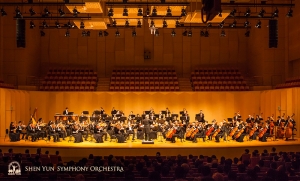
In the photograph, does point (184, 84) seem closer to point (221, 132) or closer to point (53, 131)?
point (221, 132)

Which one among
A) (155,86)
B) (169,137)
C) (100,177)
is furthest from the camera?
(155,86)

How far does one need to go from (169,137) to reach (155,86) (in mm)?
6038

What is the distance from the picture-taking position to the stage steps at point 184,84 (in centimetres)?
2139

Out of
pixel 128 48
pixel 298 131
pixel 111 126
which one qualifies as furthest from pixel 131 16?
pixel 298 131

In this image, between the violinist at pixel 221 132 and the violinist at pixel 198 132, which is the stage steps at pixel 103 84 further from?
the violinist at pixel 221 132

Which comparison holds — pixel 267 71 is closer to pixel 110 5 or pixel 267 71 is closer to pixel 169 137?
pixel 169 137

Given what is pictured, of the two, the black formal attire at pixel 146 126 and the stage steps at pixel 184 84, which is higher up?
the stage steps at pixel 184 84

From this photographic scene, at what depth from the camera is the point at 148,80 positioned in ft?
69.6

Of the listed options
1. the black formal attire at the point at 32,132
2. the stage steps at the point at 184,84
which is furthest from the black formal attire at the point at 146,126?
the stage steps at the point at 184,84

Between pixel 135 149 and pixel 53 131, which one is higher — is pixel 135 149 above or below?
below

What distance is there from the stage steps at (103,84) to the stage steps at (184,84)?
413 cm

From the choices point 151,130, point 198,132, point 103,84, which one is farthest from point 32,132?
point 103,84

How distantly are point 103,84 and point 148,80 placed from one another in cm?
257

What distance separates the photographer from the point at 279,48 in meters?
20.9
